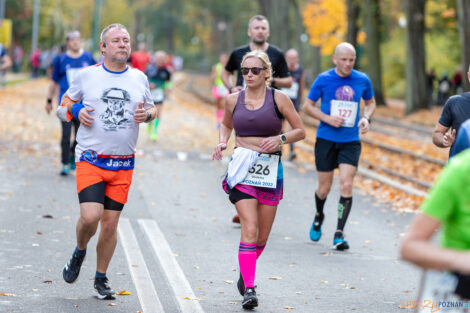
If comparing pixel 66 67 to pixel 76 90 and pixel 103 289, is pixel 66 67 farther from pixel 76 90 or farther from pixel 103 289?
pixel 103 289

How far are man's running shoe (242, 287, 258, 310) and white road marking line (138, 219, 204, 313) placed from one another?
0.32 meters

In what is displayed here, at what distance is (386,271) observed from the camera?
8445 mm

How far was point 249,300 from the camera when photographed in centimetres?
665

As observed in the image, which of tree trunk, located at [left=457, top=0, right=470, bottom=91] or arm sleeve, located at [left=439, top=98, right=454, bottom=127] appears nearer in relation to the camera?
arm sleeve, located at [left=439, top=98, right=454, bottom=127]

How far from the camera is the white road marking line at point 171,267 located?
22.3ft

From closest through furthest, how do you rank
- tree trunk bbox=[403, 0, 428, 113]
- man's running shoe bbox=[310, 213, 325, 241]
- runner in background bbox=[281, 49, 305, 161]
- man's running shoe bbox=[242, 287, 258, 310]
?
man's running shoe bbox=[242, 287, 258, 310] → man's running shoe bbox=[310, 213, 325, 241] → runner in background bbox=[281, 49, 305, 161] → tree trunk bbox=[403, 0, 428, 113]

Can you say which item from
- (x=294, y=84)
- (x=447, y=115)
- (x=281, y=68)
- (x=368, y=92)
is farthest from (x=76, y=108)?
(x=294, y=84)

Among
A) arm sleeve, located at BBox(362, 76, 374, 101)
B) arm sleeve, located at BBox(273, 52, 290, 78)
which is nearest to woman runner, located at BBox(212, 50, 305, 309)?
arm sleeve, located at BBox(362, 76, 374, 101)

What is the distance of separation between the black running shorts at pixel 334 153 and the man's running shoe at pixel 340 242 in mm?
693

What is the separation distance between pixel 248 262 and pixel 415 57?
97.6 ft

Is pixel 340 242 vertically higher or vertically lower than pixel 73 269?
lower

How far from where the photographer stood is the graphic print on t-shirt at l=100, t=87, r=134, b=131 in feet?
22.1

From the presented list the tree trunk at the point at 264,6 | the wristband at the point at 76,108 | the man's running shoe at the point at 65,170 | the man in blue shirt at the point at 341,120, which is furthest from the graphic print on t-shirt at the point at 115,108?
the tree trunk at the point at 264,6

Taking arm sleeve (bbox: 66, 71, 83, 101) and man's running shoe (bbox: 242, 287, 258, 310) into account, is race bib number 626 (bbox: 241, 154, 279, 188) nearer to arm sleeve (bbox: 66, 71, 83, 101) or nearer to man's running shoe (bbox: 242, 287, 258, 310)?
man's running shoe (bbox: 242, 287, 258, 310)
